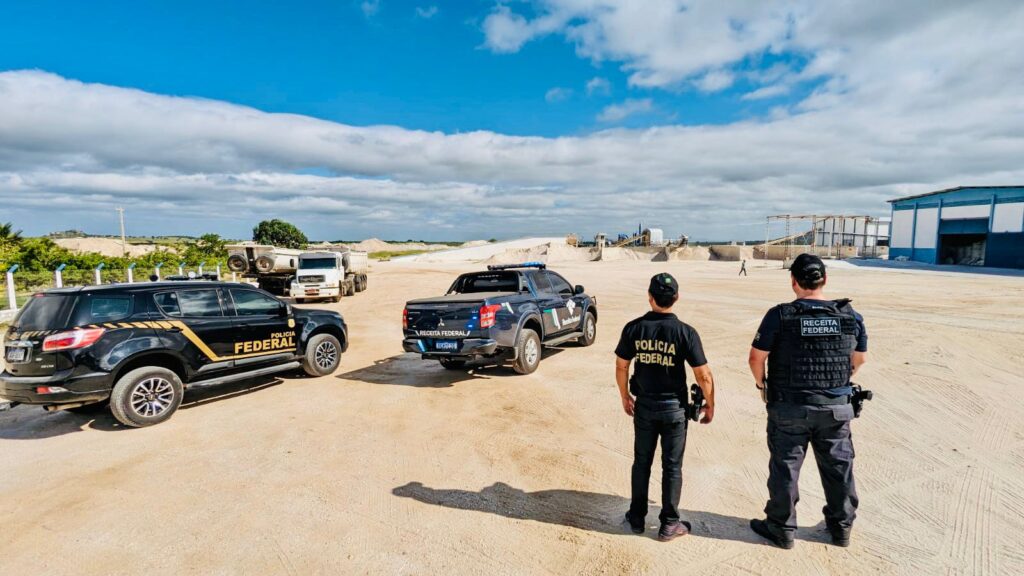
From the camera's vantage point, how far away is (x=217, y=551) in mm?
3602

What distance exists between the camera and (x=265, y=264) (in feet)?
76.9

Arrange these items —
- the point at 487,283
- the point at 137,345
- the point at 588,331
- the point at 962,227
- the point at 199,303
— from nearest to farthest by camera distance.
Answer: the point at 137,345, the point at 199,303, the point at 487,283, the point at 588,331, the point at 962,227

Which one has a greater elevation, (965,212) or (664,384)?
(965,212)

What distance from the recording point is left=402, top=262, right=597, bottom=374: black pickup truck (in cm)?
770

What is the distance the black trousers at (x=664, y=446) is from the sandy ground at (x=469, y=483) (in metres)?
0.31

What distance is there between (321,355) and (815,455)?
7514 mm

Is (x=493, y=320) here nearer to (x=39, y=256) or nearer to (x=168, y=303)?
(x=168, y=303)

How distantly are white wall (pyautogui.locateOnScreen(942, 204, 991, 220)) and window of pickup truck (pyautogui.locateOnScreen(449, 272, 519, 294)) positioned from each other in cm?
4620

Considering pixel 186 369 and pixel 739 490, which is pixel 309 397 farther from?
pixel 739 490

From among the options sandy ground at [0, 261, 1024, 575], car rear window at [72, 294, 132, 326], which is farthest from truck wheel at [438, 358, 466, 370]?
car rear window at [72, 294, 132, 326]

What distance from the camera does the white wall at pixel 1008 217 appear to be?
118ft

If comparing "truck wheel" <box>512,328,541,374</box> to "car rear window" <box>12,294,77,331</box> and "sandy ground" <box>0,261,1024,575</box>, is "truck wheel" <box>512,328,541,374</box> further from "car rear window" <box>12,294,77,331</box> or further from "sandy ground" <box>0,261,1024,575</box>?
"car rear window" <box>12,294,77,331</box>

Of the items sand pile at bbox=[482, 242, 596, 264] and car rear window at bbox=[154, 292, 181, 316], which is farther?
sand pile at bbox=[482, 242, 596, 264]

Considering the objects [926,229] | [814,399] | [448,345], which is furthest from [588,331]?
[926,229]
